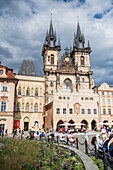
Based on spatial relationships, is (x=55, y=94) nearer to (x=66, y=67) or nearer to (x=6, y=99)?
(x=6, y=99)

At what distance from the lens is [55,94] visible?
1503 inches

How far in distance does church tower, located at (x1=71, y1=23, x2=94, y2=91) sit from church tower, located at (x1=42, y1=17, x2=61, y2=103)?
265 inches

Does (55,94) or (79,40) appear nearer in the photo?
(55,94)

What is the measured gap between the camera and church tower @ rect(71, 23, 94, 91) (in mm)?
52781

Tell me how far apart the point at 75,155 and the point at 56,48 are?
5117 cm

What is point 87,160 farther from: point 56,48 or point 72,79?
point 56,48

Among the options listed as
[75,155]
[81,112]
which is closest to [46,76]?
[81,112]

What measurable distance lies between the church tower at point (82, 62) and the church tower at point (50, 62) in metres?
6.74

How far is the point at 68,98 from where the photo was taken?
38.7m

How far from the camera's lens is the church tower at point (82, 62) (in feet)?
173

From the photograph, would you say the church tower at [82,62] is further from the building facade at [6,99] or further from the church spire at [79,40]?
the building facade at [6,99]

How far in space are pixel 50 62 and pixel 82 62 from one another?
38.8ft

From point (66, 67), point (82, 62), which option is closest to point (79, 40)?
point (82, 62)

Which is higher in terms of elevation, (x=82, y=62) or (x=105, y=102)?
(x=82, y=62)
